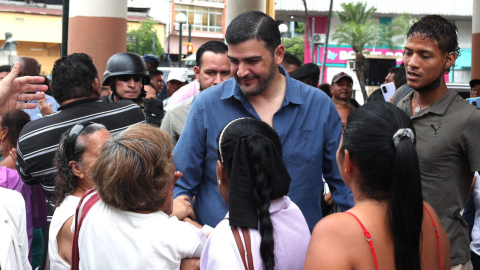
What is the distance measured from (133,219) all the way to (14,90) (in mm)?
1392

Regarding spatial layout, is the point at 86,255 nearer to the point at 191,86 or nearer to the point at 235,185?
the point at 235,185

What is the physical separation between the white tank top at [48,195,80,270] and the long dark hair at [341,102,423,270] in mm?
1706

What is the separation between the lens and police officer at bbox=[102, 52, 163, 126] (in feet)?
18.5

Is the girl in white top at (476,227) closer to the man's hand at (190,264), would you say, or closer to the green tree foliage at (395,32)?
the man's hand at (190,264)

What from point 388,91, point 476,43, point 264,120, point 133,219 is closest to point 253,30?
point 264,120

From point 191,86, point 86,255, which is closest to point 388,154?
point 86,255

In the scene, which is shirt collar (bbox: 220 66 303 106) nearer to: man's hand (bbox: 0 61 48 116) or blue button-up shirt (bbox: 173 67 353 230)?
blue button-up shirt (bbox: 173 67 353 230)

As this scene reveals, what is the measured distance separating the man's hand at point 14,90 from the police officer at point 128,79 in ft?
6.80

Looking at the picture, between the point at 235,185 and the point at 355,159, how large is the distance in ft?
1.66

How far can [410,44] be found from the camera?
3.53 m

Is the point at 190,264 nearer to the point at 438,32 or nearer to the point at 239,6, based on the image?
the point at 438,32

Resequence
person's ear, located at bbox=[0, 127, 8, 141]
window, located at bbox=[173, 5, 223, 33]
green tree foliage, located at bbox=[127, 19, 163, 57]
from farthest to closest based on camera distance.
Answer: window, located at bbox=[173, 5, 223, 33]
green tree foliage, located at bbox=[127, 19, 163, 57]
person's ear, located at bbox=[0, 127, 8, 141]

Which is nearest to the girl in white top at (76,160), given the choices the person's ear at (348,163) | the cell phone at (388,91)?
the person's ear at (348,163)

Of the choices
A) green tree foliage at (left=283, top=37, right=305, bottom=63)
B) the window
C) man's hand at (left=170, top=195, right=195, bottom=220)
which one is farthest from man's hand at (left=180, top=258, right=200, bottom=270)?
the window
